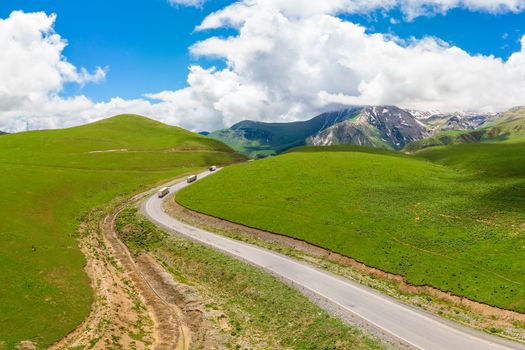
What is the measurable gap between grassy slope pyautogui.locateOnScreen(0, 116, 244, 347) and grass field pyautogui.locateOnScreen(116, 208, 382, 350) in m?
15.3

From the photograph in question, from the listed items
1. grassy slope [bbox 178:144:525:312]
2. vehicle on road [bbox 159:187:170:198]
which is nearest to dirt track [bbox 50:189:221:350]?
grassy slope [bbox 178:144:525:312]

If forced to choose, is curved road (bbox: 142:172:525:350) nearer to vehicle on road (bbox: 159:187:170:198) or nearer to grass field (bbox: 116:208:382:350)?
grass field (bbox: 116:208:382:350)

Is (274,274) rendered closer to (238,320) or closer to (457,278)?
(238,320)

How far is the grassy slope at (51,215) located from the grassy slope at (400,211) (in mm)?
30646

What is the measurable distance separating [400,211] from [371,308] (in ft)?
118

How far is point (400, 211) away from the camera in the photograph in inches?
2940

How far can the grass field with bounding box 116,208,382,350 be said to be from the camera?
38.2m

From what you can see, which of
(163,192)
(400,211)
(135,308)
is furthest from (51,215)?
(400,211)

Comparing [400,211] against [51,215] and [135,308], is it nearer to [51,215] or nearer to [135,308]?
[135,308]

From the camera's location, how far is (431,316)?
4191 cm

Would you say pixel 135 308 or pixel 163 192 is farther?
pixel 163 192

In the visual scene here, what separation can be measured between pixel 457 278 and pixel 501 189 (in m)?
49.6

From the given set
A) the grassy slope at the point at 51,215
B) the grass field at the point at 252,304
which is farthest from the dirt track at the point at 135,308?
the grass field at the point at 252,304

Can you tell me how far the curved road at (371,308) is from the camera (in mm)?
36344
